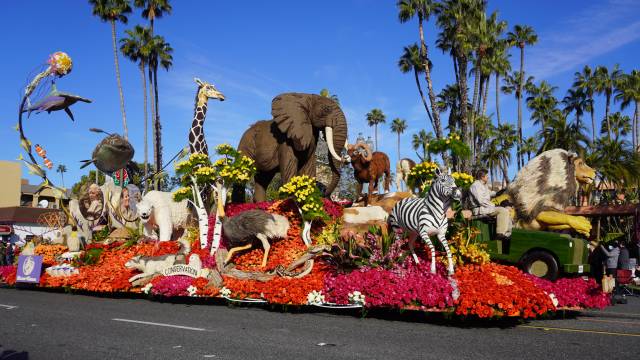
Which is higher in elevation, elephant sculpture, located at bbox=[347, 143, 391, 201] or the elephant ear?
the elephant ear

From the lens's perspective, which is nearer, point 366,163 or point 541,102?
point 366,163

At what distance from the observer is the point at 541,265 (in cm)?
A: 1135

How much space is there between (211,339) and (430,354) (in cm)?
301

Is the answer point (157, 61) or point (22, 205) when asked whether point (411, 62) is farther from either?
point (22, 205)

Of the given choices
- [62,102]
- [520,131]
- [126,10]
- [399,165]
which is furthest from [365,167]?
[520,131]

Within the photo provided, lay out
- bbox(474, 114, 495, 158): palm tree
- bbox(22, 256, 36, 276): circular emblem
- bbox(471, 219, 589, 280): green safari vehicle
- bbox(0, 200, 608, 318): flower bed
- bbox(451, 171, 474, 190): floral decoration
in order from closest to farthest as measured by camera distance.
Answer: bbox(0, 200, 608, 318): flower bed, bbox(471, 219, 589, 280): green safari vehicle, bbox(451, 171, 474, 190): floral decoration, bbox(22, 256, 36, 276): circular emblem, bbox(474, 114, 495, 158): palm tree

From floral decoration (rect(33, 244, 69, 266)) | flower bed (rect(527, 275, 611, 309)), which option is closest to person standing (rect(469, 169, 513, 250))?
flower bed (rect(527, 275, 611, 309))

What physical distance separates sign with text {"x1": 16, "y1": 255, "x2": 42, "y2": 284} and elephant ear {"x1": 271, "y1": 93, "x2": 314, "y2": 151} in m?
7.77

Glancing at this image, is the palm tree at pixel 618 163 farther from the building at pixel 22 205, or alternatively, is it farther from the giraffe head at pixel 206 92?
the building at pixel 22 205

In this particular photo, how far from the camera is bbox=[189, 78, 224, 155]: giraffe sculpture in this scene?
16625mm

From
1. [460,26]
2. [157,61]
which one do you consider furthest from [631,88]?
[157,61]

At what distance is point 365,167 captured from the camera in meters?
16.0

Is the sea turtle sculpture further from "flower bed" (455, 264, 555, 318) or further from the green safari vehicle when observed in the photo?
"flower bed" (455, 264, 555, 318)

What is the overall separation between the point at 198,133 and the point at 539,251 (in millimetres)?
10351
